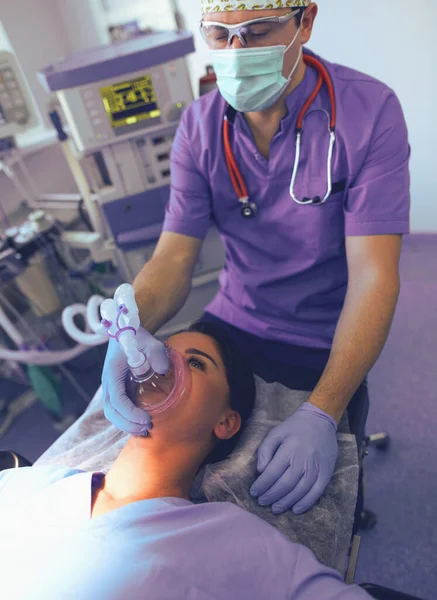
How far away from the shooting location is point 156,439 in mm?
942

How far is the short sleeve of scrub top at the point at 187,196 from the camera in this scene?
130 cm

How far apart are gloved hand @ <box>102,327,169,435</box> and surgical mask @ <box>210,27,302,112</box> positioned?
64 centimetres

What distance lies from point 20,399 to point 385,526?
1787mm

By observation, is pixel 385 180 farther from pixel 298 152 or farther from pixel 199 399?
pixel 199 399

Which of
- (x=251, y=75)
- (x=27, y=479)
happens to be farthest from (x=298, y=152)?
(x=27, y=479)

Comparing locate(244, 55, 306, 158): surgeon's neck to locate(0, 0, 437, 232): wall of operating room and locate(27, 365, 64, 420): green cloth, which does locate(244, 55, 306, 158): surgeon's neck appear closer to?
locate(0, 0, 437, 232): wall of operating room

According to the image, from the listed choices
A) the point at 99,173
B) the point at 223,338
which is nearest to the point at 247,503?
the point at 223,338

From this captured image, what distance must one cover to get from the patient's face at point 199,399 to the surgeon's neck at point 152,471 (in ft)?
0.09

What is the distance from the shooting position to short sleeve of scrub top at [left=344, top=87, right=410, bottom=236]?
3.57ft

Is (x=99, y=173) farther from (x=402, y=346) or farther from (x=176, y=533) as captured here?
(x=402, y=346)

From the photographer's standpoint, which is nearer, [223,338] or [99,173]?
[223,338]

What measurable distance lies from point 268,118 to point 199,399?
75 centimetres

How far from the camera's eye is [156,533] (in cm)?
77

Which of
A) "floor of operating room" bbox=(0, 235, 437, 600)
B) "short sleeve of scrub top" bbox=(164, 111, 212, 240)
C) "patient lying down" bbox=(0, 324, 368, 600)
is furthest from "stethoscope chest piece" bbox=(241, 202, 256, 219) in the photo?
"floor of operating room" bbox=(0, 235, 437, 600)
